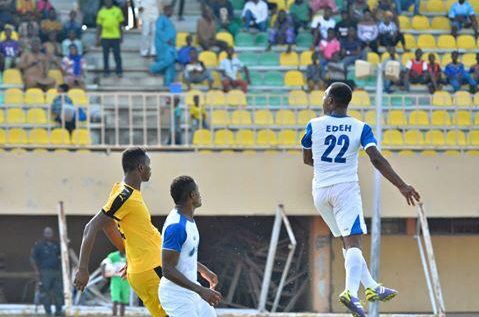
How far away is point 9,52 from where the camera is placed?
26062mm

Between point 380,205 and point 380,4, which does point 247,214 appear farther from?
point 380,4

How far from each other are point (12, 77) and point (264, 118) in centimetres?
462

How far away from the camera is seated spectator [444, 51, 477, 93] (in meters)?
26.8

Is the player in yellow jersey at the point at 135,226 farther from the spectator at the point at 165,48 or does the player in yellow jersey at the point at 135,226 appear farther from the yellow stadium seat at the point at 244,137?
the spectator at the point at 165,48

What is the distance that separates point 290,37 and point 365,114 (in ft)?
9.70

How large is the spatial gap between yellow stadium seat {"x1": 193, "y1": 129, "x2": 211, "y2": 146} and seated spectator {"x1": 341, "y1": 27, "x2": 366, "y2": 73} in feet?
11.2

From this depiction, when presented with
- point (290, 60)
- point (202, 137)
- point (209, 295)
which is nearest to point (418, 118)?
point (290, 60)

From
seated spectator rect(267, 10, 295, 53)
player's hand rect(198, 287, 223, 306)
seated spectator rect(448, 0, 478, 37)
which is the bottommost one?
player's hand rect(198, 287, 223, 306)

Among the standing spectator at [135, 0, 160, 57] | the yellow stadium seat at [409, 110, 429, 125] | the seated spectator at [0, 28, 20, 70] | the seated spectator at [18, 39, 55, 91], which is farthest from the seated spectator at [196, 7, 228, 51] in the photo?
the yellow stadium seat at [409, 110, 429, 125]

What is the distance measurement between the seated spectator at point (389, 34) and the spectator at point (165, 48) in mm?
4070

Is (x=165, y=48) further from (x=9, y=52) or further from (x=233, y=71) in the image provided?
(x=9, y=52)

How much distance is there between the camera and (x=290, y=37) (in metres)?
27.3

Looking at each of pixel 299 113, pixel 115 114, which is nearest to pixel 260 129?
pixel 299 113

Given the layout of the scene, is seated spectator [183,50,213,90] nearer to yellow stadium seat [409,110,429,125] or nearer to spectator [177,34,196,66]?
spectator [177,34,196,66]
